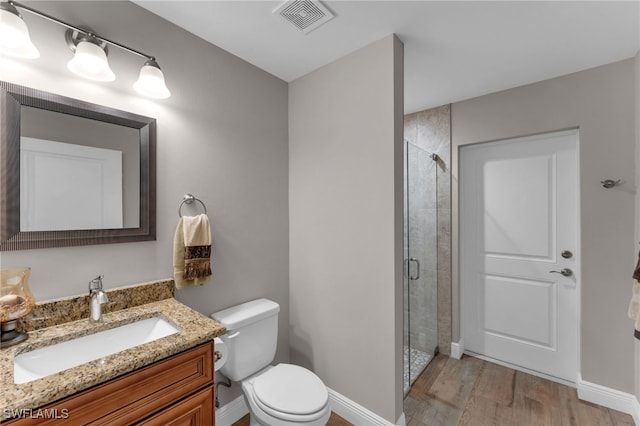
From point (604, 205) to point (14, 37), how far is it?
3240 mm

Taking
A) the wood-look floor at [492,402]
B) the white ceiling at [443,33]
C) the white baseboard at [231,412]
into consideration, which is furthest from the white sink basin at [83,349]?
the white ceiling at [443,33]

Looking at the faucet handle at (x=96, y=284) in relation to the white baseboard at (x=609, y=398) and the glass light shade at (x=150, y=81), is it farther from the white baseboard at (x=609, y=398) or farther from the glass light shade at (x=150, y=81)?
the white baseboard at (x=609, y=398)

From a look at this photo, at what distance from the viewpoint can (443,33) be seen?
1.67m

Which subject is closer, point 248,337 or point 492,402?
point 248,337

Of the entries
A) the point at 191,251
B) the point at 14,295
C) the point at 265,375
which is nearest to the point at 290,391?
the point at 265,375

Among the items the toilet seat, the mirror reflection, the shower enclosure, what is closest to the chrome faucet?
the mirror reflection

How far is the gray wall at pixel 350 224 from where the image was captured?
5.58 ft

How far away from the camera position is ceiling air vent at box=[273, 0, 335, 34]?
1.44 metres

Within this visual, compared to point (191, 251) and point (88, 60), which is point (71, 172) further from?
point (191, 251)

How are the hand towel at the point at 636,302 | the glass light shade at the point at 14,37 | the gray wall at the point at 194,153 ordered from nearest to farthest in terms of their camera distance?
the glass light shade at the point at 14,37
the gray wall at the point at 194,153
the hand towel at the point at 636,302

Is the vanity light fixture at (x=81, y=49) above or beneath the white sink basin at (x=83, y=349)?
above

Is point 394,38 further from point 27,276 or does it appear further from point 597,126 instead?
point 27,276

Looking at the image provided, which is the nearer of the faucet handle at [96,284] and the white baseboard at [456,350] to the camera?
the faucet handle at [96,284]

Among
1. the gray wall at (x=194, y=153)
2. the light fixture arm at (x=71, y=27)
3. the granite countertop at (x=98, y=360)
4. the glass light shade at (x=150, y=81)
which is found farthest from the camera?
the glass light shade at (x=150, y=81)
